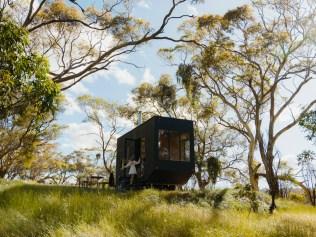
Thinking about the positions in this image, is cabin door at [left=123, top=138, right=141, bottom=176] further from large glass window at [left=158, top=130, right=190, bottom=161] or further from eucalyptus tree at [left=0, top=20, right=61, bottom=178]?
eucalyptus tree at [left=0, top=20, right=61, bottom=178]

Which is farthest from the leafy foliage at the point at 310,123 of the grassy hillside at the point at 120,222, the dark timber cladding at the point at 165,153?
the dark timber cladding at the point at 165,153

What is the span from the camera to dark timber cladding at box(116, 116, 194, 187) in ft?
48.8

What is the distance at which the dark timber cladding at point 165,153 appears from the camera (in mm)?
14883

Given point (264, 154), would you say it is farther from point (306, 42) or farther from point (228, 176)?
point (228, 176)

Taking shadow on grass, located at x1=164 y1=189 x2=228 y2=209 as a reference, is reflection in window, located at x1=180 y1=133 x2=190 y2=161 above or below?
above

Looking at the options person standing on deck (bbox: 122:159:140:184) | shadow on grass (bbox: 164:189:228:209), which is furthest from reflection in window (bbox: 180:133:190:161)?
shadow on grass (bbox: 164:189:228:209)

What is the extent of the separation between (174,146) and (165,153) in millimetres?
480

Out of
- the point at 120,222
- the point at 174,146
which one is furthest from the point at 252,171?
the point at 120,222

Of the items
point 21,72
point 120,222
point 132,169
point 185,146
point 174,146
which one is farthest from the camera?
point 185,146

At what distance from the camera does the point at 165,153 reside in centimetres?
1506

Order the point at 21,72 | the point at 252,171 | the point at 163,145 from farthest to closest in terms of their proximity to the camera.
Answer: the point at 252,171 → the point at 163,145 → the point at 21,72

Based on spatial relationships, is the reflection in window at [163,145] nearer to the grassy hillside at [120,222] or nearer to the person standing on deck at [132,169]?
the person standing on deck at [132,169]

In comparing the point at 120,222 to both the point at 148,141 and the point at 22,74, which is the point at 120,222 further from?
the point at 148,141

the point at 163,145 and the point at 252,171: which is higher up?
the point at 163,145
